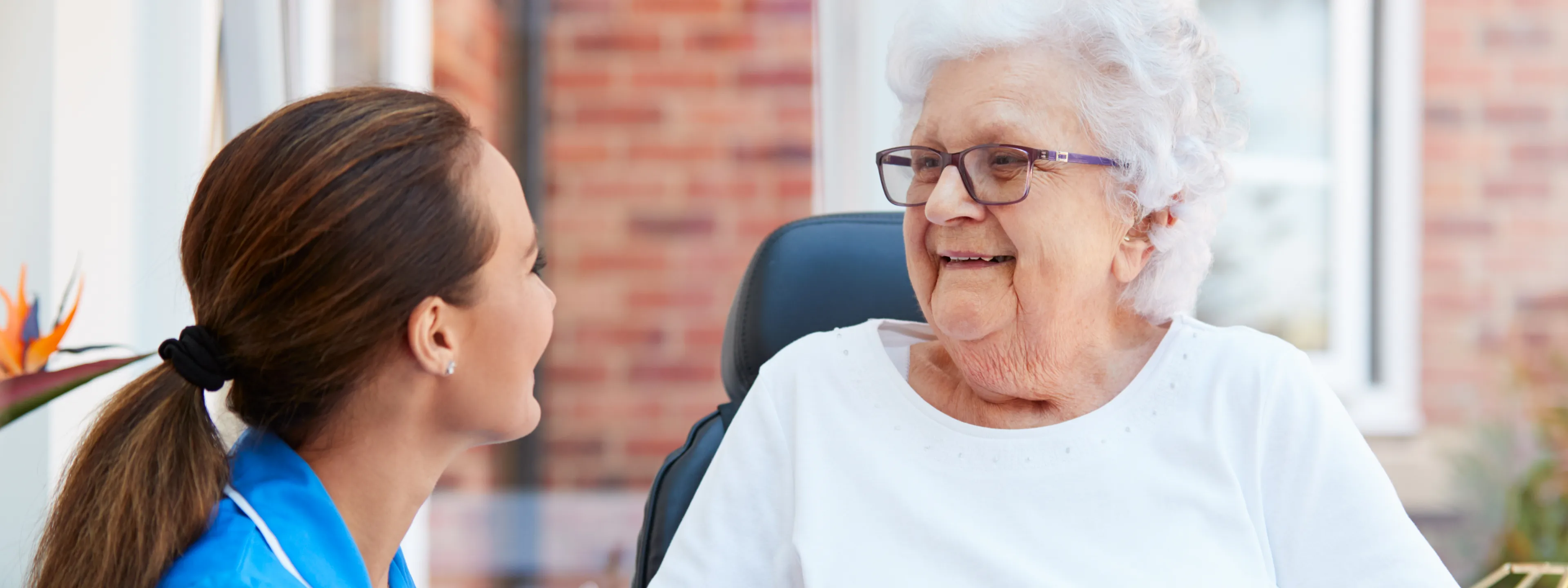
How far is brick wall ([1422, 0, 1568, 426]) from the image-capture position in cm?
299

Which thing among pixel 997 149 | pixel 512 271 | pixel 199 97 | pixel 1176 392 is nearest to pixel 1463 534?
pixel 1176 392

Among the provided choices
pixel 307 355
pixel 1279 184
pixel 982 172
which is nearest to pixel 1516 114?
pixel 1279 184

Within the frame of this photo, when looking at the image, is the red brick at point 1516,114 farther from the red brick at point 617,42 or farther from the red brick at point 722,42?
the red brick at point 617,42

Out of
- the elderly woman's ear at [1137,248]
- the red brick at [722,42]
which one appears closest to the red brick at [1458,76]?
the red brick at [722,42]

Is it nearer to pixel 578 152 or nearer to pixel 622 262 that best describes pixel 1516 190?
pixel 622 262

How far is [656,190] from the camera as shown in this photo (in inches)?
115

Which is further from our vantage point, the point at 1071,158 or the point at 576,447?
the point at 576,447

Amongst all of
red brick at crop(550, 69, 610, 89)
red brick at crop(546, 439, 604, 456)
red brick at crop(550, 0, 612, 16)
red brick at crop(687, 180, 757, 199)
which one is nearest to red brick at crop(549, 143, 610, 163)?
red brick at crop(550, 69, 610, 89)

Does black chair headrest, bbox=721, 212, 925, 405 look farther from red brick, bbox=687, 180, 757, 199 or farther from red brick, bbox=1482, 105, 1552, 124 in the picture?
red brick, bbox=1482, 105, 1552, 124

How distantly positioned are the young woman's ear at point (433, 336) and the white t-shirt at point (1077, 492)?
0.41 m

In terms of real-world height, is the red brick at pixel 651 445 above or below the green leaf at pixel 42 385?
below

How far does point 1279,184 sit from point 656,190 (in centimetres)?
189

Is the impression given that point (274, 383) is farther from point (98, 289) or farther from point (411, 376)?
point (98, 289)

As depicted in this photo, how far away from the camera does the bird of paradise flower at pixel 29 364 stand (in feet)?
3.39
